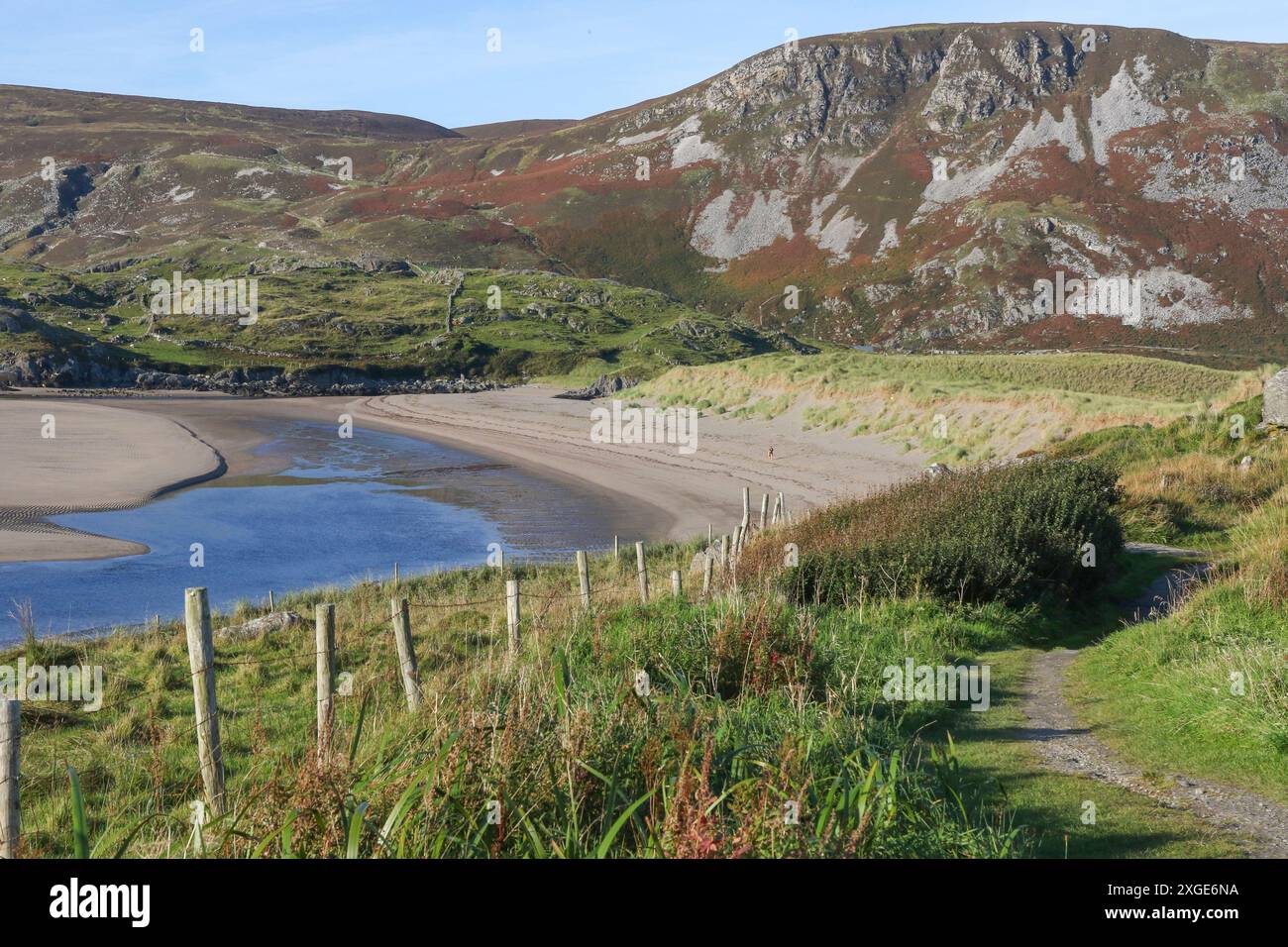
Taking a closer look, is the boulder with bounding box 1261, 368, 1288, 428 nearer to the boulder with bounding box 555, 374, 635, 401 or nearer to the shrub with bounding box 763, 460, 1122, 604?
the shrub with bounding box 763, 460, 1122, 604

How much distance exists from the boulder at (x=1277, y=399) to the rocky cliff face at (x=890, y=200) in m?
83.3

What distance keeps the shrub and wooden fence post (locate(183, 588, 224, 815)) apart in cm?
776

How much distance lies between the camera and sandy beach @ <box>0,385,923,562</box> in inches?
1225

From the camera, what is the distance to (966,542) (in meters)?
14.4

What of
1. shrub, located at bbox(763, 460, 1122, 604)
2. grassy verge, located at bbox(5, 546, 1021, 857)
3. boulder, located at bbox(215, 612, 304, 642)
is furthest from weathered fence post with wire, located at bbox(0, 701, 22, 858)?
boulder, located at bbox(215, 612, 304, 642)

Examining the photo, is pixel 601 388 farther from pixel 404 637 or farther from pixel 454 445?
pixel 404 637

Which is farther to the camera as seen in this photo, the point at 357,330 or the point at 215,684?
the point at 357,330

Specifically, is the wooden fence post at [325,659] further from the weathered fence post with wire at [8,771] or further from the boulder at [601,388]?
the boulder at [601,388]

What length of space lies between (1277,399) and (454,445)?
3650 cm

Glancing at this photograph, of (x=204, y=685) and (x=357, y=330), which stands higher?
(x=357, y=330)

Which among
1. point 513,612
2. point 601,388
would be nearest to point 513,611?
point 513,612

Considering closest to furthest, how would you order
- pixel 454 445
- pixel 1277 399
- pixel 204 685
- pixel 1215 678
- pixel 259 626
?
1. pixel 204 685
2. pixel 1215 678
3. pixel 259 626
4. pixel 1277 399
5. pixel 454 445
